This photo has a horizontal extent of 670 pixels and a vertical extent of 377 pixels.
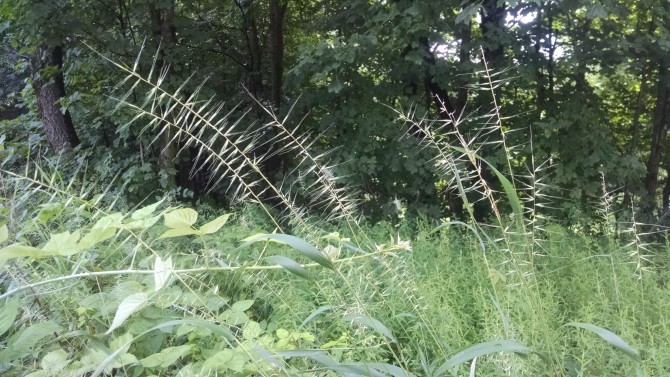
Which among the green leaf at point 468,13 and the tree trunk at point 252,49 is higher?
the green leaf at point 468,13

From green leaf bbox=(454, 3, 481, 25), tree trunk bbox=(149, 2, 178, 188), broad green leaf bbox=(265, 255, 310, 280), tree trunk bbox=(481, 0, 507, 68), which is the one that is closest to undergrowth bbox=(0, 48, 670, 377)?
broad green leaf bbox=(265, 255, 310, 280)

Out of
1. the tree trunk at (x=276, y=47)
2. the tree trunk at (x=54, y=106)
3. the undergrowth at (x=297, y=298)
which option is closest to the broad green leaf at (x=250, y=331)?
the undergrowth at (x=297, y=298)

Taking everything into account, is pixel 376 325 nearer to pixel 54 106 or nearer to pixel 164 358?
pixel 164 358

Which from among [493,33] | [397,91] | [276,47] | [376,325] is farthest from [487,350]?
[276,47]

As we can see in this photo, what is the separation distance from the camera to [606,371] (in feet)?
6.62

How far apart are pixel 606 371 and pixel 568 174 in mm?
4121

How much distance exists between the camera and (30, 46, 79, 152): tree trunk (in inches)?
277

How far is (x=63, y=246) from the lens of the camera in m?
1.54

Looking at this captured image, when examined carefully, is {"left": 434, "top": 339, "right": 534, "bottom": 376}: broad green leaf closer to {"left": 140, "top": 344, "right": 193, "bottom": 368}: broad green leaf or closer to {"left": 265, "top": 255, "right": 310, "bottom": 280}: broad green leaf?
{"left": 265, "top": 255, "right": 310, "bottom": 280}: broad green leaf

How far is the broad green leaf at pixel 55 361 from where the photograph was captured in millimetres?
1713

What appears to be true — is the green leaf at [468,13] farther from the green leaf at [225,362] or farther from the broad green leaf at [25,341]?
the broad green leaf at [25,341]

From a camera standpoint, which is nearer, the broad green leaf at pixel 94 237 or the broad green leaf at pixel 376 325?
the broad green leaf at pixel 376 325

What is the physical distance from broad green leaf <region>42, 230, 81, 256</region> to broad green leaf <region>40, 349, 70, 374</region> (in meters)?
0.43

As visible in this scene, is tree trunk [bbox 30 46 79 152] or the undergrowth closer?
the undergrowth
